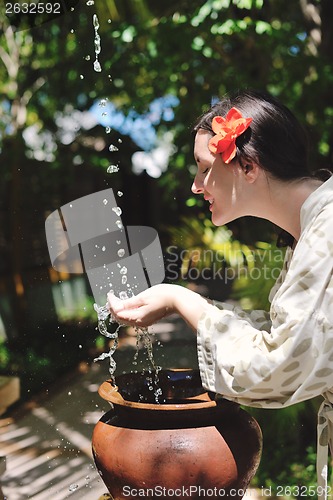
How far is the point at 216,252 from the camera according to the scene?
4387 mm

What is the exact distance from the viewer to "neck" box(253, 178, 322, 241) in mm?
1695

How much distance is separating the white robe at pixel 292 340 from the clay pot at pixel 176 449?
163 millimetres

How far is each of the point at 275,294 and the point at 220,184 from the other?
0.33 metres

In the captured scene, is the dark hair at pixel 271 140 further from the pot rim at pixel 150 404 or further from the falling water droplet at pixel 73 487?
the falling water droplet at pixel 73 487

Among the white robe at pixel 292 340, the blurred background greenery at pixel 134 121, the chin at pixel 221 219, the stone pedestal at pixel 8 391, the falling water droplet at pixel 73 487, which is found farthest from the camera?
the stone pedestal at pixel 8 391

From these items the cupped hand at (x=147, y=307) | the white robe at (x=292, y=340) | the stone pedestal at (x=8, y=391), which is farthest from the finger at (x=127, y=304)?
the stone pedestal at (x=8, y=391)

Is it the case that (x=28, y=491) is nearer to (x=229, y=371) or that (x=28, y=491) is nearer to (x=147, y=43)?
(x=229, y=371)

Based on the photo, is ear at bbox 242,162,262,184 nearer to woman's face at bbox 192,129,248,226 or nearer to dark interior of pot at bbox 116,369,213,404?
woman's face at bbox 192,129,248,226

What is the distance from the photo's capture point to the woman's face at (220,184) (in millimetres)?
1709

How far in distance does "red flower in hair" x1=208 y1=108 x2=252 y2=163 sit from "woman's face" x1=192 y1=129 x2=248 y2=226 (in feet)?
0.12

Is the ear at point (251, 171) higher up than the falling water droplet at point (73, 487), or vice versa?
the ear at point (251, 171)

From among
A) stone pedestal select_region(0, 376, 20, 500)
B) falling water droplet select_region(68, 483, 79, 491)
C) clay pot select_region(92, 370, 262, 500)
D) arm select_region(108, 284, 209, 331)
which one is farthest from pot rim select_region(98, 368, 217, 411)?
stone pedestal select_region(0, 376, 20, 500)

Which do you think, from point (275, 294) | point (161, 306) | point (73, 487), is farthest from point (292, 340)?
point (73, 487)

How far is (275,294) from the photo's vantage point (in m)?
1.71
